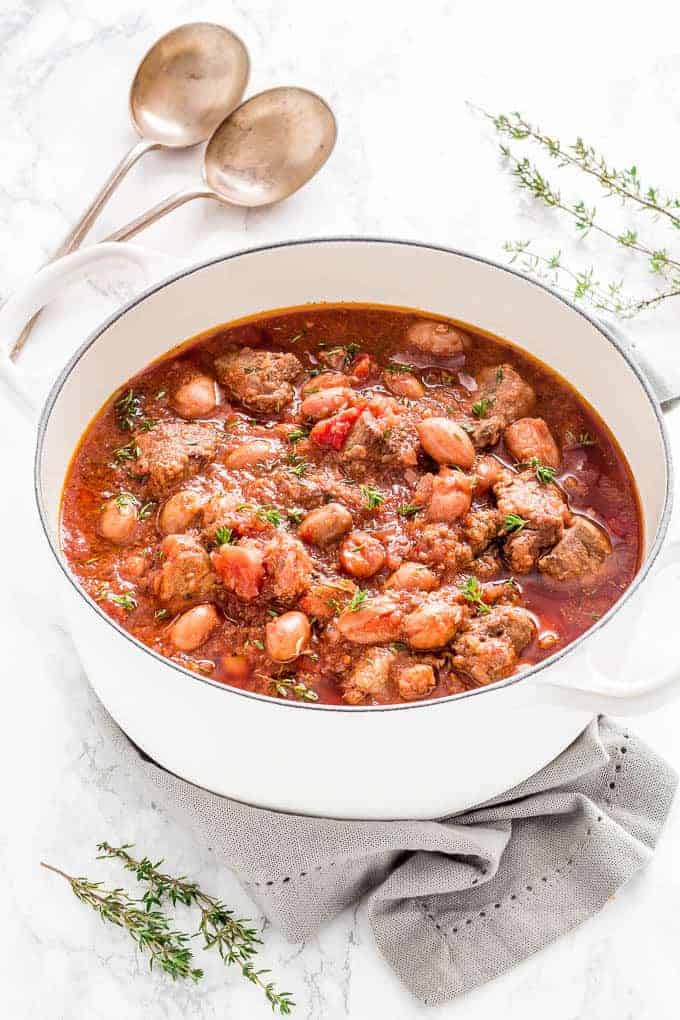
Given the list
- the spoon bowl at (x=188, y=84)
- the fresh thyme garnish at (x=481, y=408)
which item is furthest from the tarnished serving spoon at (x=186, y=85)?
the fresh thyme garnish at (x=481, y=408)

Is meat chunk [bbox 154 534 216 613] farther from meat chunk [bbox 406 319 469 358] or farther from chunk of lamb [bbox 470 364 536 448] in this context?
meat chunk [bbox 406 319 469 358]

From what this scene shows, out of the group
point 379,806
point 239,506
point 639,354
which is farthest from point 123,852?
point 639,354

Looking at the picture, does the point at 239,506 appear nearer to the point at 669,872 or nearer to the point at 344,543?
the point at 344,543

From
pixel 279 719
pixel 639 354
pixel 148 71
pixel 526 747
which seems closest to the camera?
pixel 279 719

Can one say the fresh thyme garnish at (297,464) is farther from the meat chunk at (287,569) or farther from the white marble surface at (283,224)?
the white marble surface at (283,224)

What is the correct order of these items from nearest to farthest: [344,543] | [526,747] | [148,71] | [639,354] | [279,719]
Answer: [279,719], [526,747], [344,543], [639,354], [148,71]

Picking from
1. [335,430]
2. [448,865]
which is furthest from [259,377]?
[448,865]

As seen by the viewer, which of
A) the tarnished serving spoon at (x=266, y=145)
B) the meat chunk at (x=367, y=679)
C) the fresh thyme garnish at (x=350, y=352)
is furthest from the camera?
the tarnished serving spoon at (x=266, y=145)
